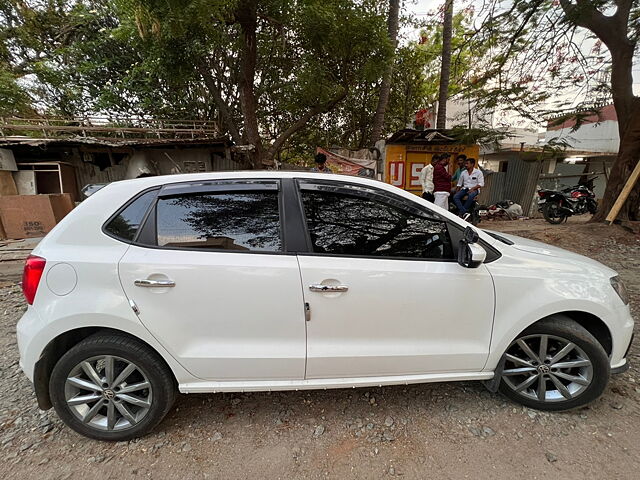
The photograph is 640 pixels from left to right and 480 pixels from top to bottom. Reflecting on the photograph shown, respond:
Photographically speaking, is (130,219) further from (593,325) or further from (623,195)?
(623,195)

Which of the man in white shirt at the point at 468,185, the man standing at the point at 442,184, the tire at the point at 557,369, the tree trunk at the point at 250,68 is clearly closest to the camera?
the tire at the point at 557,369

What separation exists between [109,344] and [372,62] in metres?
8.68

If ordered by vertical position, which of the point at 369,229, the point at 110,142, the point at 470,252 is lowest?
the point at 470,252

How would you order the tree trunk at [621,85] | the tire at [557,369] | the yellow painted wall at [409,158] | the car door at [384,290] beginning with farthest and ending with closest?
the yellow painted wall at [409,158]
the tree trunk at [621,85]
the tire at [557,369]
the car door at [384,290]

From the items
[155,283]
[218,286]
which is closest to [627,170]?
[218,286]

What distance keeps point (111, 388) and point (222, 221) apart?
47.8 inches

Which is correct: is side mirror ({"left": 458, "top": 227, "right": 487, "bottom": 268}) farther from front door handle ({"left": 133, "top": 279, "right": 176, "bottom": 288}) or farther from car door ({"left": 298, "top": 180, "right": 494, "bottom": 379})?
front door handle ({"left": 133, "top": 279, "right": 176, "bottom": 288})

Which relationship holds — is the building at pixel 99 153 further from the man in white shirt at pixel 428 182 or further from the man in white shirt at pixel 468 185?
the man in white shirt at pixel 468 185

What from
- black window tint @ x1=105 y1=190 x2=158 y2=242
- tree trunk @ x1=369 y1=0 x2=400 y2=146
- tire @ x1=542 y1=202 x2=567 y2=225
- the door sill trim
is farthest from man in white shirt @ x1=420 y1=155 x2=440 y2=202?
black window tint @ x1=105 y1=190 x2=158 y2=242

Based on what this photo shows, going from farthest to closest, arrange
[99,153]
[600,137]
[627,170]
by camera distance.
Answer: [600,137] → [99,153] → [627,170]

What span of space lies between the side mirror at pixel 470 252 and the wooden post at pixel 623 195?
7.27 metres

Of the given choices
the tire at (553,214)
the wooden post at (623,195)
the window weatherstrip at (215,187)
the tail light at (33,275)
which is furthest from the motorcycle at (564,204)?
the tail light at (33,275)

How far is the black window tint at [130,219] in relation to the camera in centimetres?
182

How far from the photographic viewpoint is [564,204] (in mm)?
8531
